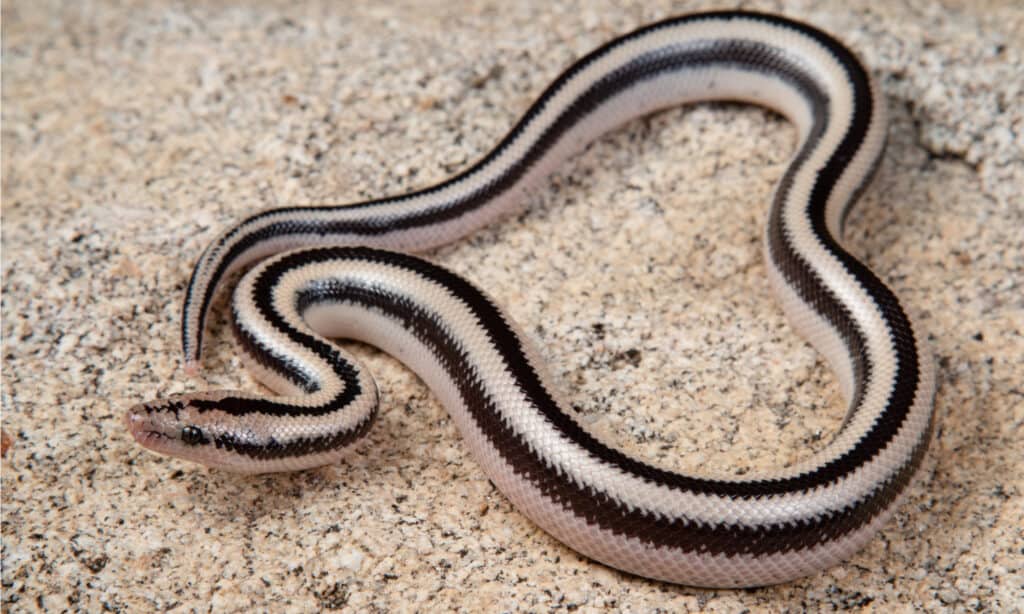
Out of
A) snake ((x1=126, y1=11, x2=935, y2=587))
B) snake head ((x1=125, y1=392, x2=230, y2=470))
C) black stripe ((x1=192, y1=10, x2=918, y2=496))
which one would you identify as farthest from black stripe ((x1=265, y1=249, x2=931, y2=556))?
snake head ((x1=125, y1=392, x2=230, y2=470))

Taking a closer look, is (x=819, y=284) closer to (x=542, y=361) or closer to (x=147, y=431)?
(x=542, y=361)

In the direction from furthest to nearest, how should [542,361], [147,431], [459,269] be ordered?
[459,269]
[542,361]
[147,431]

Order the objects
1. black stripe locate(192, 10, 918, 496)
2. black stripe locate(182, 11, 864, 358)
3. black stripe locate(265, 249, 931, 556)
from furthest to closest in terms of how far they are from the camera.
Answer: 1. black stripe locate(182, 11, 864, 358)
2. black stripe locate(192, 10, 918, 496)
3. black stripe locate(265, 249, 931, 556)

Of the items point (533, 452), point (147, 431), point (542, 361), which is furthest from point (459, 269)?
point (147, 431)

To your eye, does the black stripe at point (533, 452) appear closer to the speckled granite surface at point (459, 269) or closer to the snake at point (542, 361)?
the snake at point (542, 361)

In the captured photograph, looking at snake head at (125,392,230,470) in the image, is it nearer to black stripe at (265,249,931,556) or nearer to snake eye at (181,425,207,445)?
snake eye at (181,425,207,445)

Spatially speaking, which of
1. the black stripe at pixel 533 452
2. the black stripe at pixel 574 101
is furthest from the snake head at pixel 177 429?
the black stripe at pixel 574 101

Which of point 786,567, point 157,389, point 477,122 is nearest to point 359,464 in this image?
point 157,389
